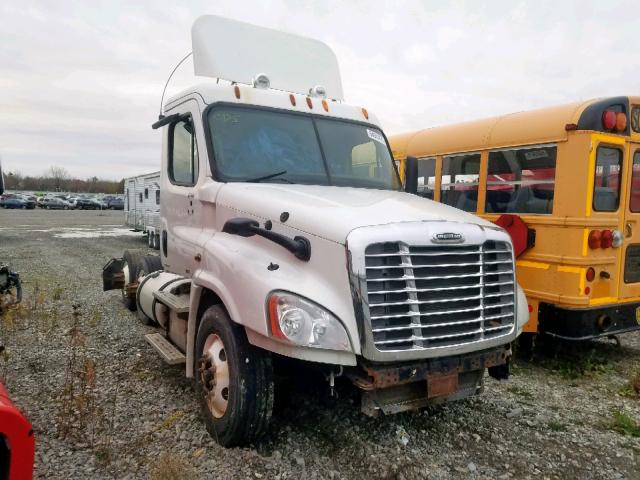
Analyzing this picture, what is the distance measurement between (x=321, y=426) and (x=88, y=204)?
6223cm

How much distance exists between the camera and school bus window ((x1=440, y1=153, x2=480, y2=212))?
6.55 metres

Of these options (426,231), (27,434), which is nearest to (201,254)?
(426,231)

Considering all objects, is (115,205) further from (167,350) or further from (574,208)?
(574,208)

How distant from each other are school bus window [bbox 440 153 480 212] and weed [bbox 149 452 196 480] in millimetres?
4740

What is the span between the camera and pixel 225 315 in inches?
143

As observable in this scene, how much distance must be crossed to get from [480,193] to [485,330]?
3.40 m

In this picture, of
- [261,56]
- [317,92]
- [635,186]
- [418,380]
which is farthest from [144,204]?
[418,380]

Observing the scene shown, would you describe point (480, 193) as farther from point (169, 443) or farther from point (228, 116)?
point (169, 443)

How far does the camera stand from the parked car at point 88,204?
194 feet

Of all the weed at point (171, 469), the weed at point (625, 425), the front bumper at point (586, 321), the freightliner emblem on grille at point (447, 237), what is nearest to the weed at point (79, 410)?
the weed at point (171, 469)

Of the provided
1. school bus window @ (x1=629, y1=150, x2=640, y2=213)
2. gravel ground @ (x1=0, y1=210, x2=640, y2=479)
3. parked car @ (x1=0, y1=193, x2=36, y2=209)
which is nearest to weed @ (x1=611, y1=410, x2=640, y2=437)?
gravel ground @ (x1=0, y1=210, x2=640, y2=479)

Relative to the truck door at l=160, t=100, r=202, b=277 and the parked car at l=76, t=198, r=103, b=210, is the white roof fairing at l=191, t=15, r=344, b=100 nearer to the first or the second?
the truck door at l=160, t=100, r=202, b=277

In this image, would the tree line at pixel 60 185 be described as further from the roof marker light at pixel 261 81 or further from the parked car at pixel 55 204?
the roof marker light at pixel 261 81

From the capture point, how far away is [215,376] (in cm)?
370
